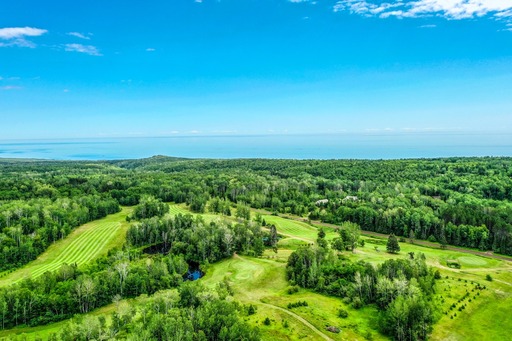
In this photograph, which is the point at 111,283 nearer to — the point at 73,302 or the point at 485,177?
the point at 73,302

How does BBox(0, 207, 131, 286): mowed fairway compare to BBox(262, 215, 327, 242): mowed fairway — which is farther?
BBox(262, 215, 327, 242): mowed fairway

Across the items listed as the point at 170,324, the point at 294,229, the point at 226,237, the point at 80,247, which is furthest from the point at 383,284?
the point at 80,247

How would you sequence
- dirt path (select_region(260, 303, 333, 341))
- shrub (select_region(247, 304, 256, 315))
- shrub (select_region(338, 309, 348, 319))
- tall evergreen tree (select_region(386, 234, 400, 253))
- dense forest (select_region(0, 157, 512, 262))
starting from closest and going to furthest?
dirt path (select_region(260, 303, 333, 341)) → shrub (select_region(338, 309, 348, 319)) → shrub (select_region(247, 304, 256, 315)) → tall evergreen tree (select_region(386, 234, 400, 253)) → dense forest (select_region(0, 157, 512, 262))

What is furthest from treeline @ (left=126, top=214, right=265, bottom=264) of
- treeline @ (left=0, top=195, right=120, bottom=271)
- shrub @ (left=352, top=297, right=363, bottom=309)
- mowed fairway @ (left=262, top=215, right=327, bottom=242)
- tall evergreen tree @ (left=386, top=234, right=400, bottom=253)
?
tall evergreen tree @ (left=386, top=234, right=400, bottom=253)

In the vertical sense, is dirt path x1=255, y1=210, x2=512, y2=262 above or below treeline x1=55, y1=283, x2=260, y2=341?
below

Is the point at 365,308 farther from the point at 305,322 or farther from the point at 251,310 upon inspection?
the point at 251,310

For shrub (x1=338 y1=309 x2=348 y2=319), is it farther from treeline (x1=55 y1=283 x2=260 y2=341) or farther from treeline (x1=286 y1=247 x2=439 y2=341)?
treeline (x1=55 y1=283 x2=260 y2=341)

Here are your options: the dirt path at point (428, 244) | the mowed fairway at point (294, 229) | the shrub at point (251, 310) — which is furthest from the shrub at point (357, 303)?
the dirt path at point (428, 244)
